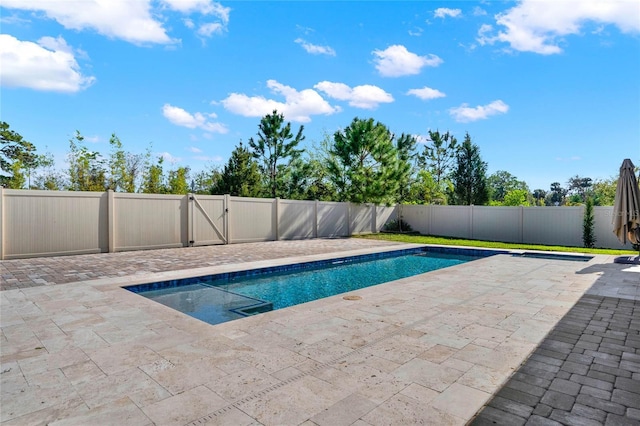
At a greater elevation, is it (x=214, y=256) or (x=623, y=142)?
(x=623, y=142)

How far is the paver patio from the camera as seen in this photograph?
2160 mm

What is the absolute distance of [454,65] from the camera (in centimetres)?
1349

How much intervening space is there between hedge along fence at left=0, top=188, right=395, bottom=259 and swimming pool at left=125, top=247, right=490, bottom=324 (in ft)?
16.1

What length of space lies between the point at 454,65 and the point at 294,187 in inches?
503

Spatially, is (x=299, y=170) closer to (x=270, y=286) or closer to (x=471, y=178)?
(x=471, y=178)

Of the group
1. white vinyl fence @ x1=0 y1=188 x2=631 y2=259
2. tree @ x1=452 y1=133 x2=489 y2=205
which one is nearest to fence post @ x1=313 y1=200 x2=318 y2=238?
white vinyl fence @ x1=0 y1=188 x2=631 y2=259

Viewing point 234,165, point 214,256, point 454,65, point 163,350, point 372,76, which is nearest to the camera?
point 163,350

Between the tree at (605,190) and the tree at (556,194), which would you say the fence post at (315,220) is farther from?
the tree at (556,194)

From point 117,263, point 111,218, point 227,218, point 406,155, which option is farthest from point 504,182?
point 117,263

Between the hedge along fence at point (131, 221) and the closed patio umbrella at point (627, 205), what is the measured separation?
10.7m

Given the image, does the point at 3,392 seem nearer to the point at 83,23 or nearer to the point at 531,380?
the point at 531,380

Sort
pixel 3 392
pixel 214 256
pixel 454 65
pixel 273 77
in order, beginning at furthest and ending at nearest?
pixel 273 77 < pixel 454 65 < pixel 214 256 < pixel 3 392

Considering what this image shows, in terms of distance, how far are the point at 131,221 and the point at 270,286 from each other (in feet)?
19.6

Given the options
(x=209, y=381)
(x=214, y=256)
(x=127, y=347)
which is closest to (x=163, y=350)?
(x=127, y=347)
